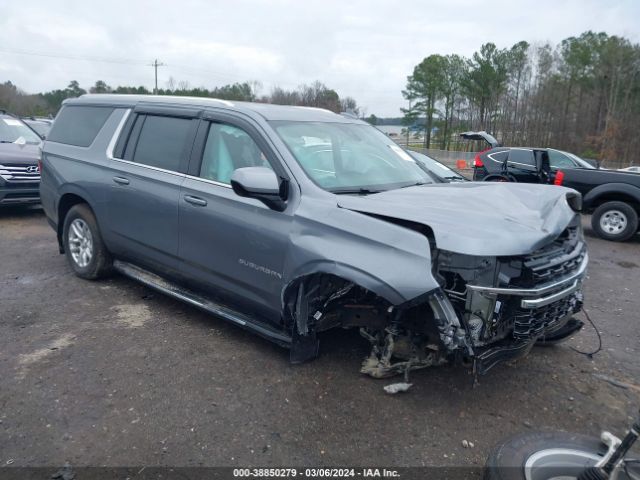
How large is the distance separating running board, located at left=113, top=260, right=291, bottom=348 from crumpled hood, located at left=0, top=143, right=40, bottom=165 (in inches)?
189

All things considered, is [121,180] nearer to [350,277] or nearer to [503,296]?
[350,277]

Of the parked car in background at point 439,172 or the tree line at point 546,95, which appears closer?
the parked car in background at point 439,172

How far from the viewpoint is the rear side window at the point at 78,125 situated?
530cm

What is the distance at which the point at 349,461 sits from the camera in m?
2.82

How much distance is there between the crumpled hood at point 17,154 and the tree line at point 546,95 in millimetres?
45601

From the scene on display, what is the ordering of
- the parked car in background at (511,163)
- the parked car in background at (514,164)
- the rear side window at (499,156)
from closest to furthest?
the parked car in background at (511,163)
the parked car in background at (514,164)
the rear side window at (499,156)

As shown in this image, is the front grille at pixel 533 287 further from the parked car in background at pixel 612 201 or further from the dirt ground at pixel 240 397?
the parked car in background at pixel 612 201

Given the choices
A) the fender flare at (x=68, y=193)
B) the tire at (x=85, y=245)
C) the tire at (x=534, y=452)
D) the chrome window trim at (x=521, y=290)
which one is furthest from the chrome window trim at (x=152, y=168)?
the tire at (x=534, y=452)

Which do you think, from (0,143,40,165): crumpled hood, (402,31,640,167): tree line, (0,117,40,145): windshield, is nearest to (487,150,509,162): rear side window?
(0,143,40,165): crumpled hood

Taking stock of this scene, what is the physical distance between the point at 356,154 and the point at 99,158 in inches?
104

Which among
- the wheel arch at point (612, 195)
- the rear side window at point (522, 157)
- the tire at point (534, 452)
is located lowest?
the tire at point (534, 452)

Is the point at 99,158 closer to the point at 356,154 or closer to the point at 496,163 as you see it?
the point at 356,154

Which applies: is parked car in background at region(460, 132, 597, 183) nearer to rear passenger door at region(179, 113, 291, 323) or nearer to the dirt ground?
the dirt ground

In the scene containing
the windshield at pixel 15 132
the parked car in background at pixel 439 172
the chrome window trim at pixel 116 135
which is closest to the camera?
the parked car in background at pixel 439 172
